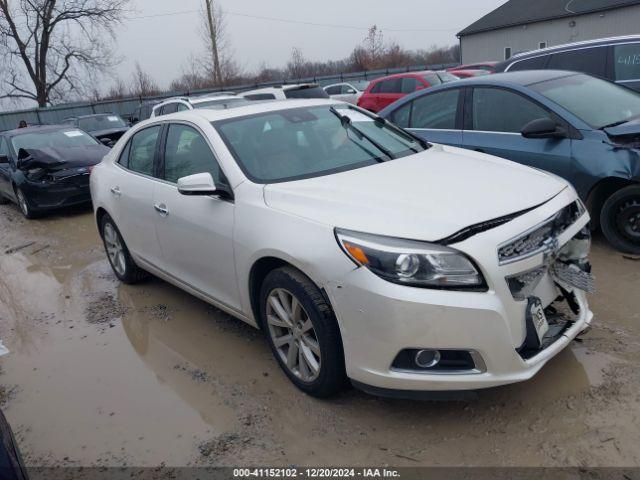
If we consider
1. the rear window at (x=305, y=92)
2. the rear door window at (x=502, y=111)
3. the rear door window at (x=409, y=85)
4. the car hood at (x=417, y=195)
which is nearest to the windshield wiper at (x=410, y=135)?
the car hood at (x=417, y=195)

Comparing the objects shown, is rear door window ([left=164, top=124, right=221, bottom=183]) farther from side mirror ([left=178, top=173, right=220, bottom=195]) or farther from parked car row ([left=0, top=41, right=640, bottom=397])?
side mirror ([left=178, top=173, right=220, bottom=195])

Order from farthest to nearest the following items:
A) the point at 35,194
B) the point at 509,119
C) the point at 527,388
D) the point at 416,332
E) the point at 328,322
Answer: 1. the point at 35,194
2. the point at 509,119
3. the point at 527,388
4. the point at 328,322
5. the point at 416,332

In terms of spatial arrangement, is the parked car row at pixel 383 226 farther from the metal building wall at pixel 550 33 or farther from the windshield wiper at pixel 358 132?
the metal building wall at pixel 550 33

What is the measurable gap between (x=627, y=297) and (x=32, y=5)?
3630cm

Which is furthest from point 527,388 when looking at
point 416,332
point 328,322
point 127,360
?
point 127,360

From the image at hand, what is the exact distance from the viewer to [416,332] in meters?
2.46

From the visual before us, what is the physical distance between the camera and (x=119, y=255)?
17.2ft

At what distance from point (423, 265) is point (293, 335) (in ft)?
3.10

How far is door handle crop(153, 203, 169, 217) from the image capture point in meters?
3.96

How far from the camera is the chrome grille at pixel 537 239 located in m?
2.56

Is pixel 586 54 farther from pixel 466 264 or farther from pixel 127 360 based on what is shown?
pixel 127 360

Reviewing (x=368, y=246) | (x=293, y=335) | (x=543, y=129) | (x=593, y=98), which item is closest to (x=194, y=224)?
(x=293, y=335)

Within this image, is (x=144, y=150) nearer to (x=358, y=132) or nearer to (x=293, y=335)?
(x=358, y=132)

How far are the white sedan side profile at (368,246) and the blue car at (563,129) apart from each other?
1270 mm
